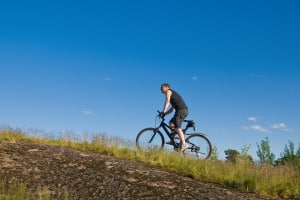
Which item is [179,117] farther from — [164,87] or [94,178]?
[94,178]

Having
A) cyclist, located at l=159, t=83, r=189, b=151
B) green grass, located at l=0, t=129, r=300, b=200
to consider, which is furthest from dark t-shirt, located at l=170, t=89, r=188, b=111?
green grass, located at l=0, t=129, r=300, b=200

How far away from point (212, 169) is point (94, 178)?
3858 mm

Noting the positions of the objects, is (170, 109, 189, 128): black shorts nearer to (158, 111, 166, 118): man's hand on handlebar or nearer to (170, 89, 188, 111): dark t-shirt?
Answer: (170, 89, 188, 111): dark t-shirt

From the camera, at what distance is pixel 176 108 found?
1662cm

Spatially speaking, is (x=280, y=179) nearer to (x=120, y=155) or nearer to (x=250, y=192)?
(x=250, y=192)

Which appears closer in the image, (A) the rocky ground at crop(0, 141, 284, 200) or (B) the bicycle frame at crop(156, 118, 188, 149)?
(A) the rocky ground at crop(0, 141, 284, 200)

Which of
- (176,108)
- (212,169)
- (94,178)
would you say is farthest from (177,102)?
(94,178)

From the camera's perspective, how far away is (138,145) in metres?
16.8

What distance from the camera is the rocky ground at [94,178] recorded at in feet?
32.7

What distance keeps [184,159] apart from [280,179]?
104 inches

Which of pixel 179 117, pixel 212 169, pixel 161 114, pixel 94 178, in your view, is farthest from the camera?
pixel 161 114

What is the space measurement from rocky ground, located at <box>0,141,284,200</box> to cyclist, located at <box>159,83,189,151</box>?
4.32 metres

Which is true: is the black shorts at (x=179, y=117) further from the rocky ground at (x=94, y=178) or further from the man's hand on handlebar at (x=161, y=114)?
the rocky ground at (x=94, y=178)

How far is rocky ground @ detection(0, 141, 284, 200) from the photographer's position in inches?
393
